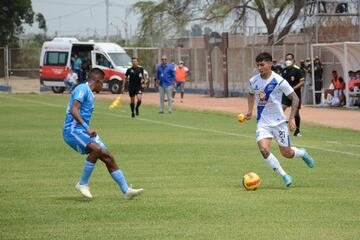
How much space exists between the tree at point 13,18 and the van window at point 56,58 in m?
15.2

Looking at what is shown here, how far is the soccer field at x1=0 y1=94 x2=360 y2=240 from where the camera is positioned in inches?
387

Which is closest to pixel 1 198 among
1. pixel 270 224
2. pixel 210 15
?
pixel 270 224

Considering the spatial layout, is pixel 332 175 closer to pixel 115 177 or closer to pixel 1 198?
pixel 115 177

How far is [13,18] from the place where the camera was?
7150 centimetres

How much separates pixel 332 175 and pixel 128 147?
6.49 metres

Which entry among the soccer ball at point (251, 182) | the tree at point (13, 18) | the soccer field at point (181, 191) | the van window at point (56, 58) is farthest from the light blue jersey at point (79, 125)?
the tree at point (13, 18)

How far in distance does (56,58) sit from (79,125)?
4298 centimetres

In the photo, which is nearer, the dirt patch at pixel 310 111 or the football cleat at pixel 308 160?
the football cleat at pixel 308 160

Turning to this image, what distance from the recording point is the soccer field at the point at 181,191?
9.84 m

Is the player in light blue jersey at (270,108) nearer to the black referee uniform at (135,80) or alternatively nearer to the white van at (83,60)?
the black referee uniform at (135,80)

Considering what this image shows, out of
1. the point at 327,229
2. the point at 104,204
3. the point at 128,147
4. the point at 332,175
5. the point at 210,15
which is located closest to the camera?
the point at 327,229

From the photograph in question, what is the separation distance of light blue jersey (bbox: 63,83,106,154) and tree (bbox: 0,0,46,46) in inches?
2277

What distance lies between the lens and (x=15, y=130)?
25.6m

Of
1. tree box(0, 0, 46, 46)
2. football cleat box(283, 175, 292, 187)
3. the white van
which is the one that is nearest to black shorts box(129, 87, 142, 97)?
football cleat box(283, 175, 292, 187)
